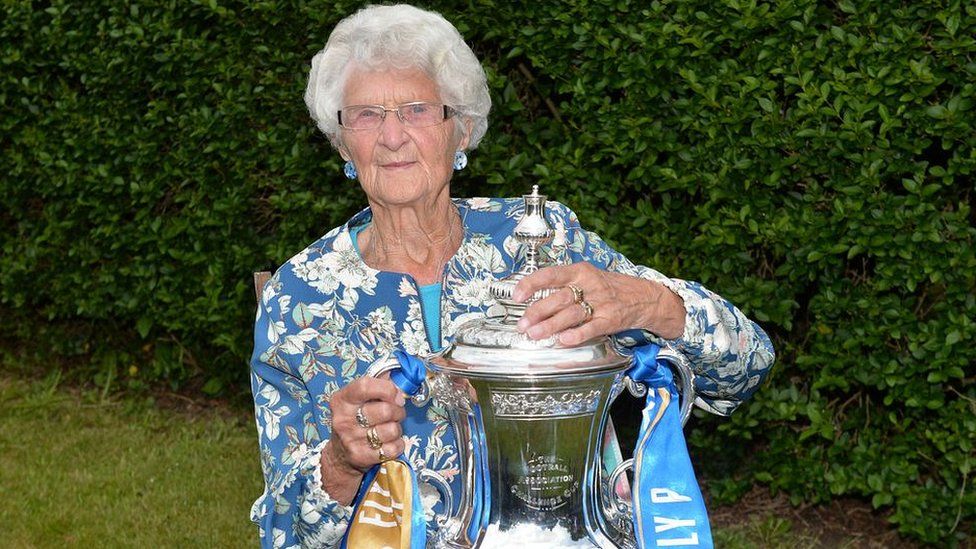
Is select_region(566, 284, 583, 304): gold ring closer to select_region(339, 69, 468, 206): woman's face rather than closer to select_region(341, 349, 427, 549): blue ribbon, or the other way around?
select_region(341, 349, 427, 549): blue ribbon

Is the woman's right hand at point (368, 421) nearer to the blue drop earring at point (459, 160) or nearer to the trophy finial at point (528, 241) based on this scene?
the trophy finial at point (528, 241)

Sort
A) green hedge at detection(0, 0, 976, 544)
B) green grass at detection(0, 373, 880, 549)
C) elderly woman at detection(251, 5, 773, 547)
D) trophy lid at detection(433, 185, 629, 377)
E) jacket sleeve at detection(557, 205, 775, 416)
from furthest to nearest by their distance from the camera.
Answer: green grass at detection(0, 373, 880, 549) → green hedge at detection(0, 0, 976, 544) → elderly woman at detection(251, 5, 773, 547) → jacket sleeve at detection(557, 205, 775, 416) → trophy lid at detection(433, 185, 629, 377)

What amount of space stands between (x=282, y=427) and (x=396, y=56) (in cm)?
79

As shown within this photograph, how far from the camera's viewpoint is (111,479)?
5.44m

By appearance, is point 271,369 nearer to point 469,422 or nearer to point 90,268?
point 469,422

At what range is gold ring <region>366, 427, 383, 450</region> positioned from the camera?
6.88ft

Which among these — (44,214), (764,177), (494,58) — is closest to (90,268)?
(44,214)

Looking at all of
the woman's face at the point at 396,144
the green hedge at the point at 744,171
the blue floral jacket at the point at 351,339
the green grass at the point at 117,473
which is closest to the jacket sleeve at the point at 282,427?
the blue floral jacket at the point at 351,339

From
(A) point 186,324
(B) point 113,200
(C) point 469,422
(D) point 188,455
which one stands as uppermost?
(C) point 469,422

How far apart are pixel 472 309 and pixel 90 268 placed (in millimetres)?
→ 3942

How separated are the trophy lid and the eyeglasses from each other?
2.31 ft

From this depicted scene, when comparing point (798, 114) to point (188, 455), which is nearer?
point (798, 114)

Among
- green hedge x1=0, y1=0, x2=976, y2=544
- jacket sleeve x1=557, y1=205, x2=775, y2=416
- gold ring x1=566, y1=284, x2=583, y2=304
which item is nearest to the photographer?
gold ring x1=566, y1=284, x2=583, y2=304

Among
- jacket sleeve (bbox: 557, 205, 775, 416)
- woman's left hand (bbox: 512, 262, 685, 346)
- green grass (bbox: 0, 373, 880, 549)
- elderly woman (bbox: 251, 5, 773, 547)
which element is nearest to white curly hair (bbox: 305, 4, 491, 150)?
elderly woman (bbox: 251, 5, 773, 547)
